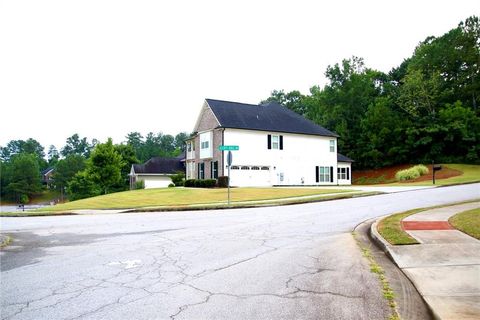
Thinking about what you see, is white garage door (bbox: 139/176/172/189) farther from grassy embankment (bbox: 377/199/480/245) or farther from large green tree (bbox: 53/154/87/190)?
grassy embankment (bbox: 377/199/480/245)

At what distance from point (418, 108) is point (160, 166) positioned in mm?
40898

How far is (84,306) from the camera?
16.1 feet

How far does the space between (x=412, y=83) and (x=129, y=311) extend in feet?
193

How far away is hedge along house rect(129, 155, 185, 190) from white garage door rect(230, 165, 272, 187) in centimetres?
2080

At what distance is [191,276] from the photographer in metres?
6.27

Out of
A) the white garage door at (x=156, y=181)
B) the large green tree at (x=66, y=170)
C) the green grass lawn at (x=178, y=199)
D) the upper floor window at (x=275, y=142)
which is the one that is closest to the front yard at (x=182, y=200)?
the green grass lawn at (x=178, y=199)

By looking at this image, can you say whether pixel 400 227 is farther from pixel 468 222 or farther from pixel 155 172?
pixel 155 172

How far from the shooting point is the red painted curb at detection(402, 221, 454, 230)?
393 inches

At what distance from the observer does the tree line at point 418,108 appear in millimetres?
52156

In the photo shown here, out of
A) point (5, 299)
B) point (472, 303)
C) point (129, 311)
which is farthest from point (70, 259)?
point (472, 303)

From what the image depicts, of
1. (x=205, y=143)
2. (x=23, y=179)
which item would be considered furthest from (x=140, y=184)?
(x=23, y=179)

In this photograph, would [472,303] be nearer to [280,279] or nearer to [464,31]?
[280,279]

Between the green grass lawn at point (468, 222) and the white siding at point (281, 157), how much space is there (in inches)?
1089

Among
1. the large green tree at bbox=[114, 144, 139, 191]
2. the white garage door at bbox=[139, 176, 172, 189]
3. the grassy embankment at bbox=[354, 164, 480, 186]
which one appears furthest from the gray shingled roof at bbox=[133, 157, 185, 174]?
the grassy embankment at bbox=[354, 164, 480, 186]
